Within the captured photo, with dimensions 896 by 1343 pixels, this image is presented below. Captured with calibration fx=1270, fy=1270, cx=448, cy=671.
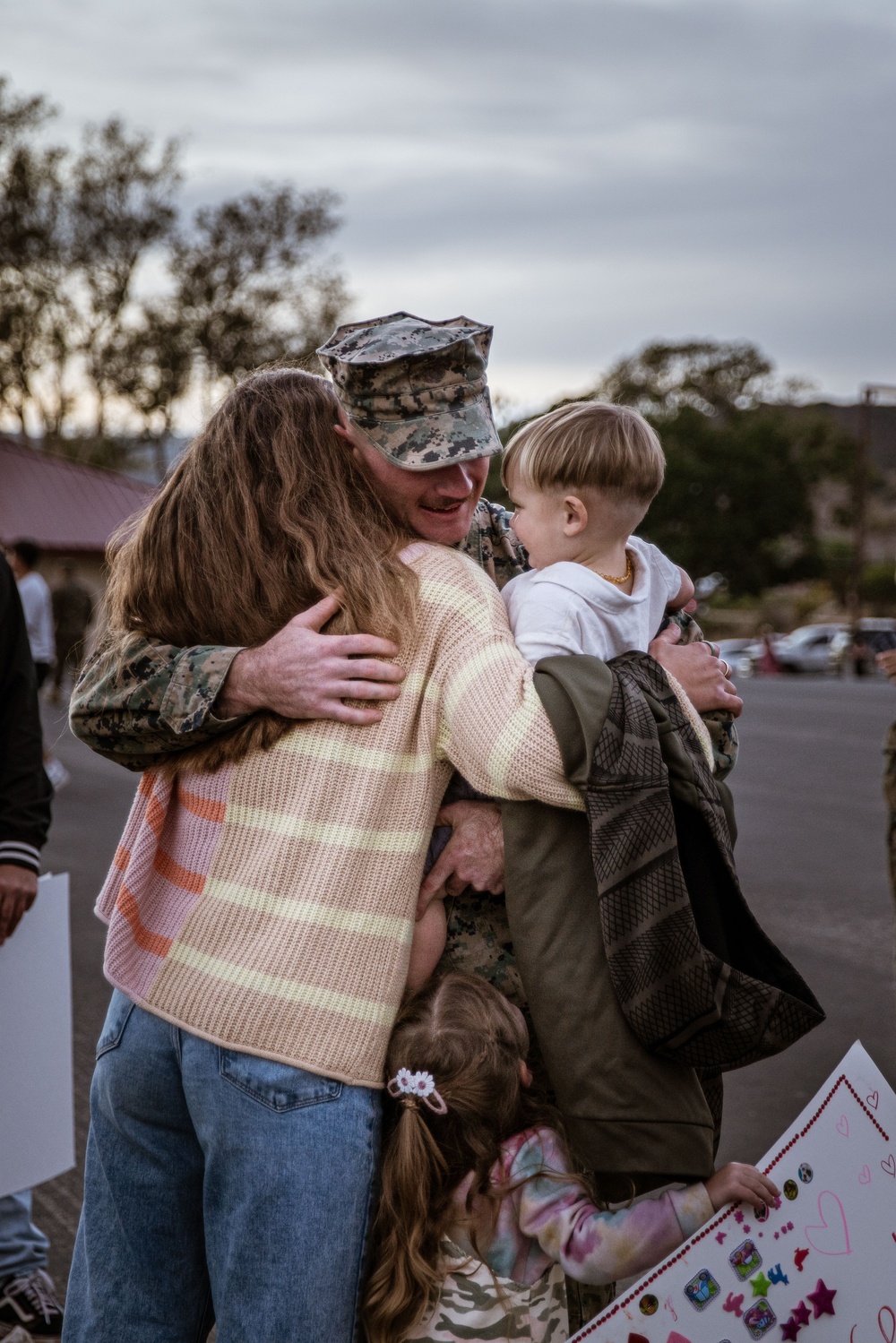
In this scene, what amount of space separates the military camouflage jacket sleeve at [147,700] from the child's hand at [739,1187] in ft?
2.95

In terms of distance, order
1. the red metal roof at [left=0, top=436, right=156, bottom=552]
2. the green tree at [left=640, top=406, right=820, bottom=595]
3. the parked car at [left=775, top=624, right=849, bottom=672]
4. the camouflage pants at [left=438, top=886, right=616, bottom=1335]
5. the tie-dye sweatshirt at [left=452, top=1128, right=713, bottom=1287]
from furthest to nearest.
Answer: the green tree at [left=640, top=406, right=820, bottom=595] < the parked car at [left=775, top=624, right=849, bottom=672] < the red metal roof at [left=0, top=436, right=156, bottom=552] < the camouflage pants at [left=438, top=886, right=616, bottom=1335] < the tie-dye sweatshirt at [left=452, top=1128, right=713, bottom=1287]

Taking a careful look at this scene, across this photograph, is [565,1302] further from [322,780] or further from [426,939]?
[322,780]

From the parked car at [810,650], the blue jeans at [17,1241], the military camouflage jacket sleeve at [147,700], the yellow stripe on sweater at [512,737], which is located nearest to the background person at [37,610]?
the blue jeans at [17,1241]

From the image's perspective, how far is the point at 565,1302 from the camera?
1.84m

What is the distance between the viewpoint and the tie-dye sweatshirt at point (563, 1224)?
1.71 meters

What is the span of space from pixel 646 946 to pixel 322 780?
1.54 ft

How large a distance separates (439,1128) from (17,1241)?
71.8 inches

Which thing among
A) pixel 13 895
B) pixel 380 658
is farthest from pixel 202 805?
pixel 13 895

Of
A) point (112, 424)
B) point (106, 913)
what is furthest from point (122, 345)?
point (106, 913)

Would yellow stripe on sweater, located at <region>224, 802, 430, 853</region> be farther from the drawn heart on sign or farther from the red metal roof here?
the red metal roof

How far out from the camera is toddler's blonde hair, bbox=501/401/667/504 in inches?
77.2

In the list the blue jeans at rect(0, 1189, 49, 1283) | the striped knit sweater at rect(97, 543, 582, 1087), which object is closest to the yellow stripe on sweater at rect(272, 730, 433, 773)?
the striped knit sweater at rect(97, 543, 582, 1087)

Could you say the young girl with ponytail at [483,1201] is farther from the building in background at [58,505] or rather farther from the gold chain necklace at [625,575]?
the building in background at [58,505]

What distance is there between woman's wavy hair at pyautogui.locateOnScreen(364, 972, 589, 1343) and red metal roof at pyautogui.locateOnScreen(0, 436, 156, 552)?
31.2 m
